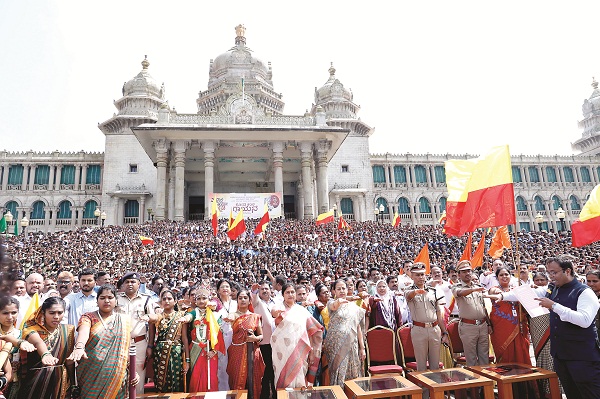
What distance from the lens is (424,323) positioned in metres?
5.07

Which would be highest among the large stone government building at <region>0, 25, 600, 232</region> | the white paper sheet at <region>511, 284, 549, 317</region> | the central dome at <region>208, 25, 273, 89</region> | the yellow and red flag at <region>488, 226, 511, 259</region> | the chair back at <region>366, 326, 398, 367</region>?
the central dome at <region>208, 25, 273, 89</region>

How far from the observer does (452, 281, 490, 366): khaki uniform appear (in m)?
5.05

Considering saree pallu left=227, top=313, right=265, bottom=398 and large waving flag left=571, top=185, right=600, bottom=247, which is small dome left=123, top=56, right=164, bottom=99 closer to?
saree pallu left=227, top=313, right=265, bottom=398

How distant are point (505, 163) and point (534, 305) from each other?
3.04 m

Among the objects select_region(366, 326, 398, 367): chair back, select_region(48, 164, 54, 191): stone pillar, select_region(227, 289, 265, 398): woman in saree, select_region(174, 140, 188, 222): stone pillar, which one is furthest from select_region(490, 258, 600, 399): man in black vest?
select_region(48, 164, 54, 191): stone pillar

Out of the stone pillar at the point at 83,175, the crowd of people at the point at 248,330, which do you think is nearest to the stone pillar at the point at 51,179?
the stone pillar at the point at 83,175

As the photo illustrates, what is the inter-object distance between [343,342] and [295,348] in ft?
2.17

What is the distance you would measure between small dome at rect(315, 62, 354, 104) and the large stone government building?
0.12 m

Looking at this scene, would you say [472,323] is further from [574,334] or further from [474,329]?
[574,334]

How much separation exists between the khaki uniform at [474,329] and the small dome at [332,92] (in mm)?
36458

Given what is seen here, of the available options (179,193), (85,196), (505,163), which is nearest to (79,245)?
(179,193)

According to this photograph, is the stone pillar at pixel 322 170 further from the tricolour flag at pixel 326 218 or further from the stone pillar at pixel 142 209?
the stone pillar at pixel 142 209

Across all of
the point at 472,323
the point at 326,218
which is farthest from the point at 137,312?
the point at 326,218

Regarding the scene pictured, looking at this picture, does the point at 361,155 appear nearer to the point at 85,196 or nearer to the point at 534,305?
the point at 85,196
